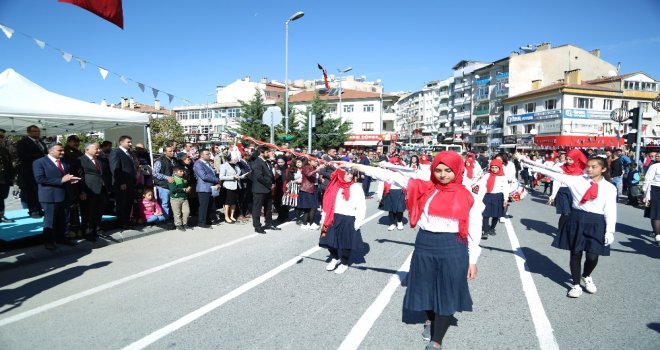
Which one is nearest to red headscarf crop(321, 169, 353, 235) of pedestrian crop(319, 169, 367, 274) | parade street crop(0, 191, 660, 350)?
pedestrian crop(319, 169, 367, 274)

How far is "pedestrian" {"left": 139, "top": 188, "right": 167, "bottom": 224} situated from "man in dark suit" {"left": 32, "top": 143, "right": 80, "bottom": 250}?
78.0 inches

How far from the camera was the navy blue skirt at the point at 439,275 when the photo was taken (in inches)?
134

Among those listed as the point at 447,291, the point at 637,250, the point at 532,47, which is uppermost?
the point at 532,47

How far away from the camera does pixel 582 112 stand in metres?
44.3

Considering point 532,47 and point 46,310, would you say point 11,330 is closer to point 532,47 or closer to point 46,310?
point 46,310

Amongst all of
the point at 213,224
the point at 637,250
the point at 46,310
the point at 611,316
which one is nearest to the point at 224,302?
the point at 46,310

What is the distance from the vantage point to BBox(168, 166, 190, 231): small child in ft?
27.8

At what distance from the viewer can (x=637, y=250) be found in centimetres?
735

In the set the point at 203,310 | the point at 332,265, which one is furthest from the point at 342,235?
the point at 203,310

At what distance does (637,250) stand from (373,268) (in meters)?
5.36

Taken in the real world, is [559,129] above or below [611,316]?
above

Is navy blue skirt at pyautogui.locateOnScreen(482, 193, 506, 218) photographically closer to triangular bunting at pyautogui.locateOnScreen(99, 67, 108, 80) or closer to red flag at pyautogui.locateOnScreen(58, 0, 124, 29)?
red flag at pyautogui.locateOnScreen(58, 0, 124, 29)

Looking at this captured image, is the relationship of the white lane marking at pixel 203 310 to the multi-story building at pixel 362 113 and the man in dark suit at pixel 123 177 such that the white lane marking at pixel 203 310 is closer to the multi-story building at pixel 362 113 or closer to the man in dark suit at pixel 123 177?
the man in dark suit at pixel 123 177

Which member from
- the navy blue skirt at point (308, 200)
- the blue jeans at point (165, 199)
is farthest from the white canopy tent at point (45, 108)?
the navy blue skirt at point (308, 200)
